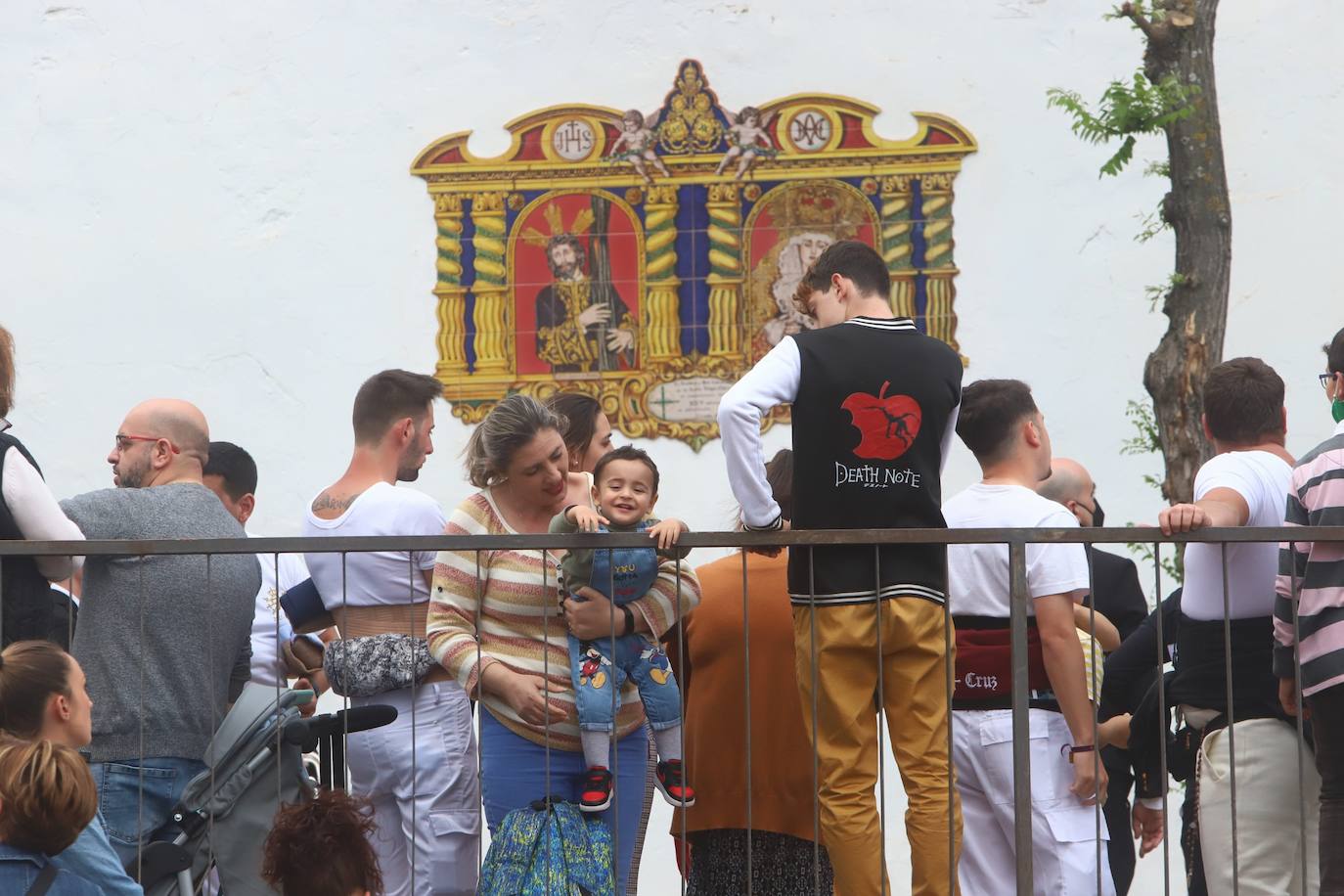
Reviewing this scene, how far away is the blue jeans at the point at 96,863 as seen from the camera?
3410 millimetres

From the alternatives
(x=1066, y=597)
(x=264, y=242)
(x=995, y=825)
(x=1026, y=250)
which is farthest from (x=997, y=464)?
(x=264, y=242)

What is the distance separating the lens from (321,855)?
3.66 m

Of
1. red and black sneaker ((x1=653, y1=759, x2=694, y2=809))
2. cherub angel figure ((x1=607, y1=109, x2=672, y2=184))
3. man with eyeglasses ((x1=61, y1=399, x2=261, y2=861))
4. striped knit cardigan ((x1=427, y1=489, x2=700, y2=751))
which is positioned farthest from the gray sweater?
cherub angel figure ((x1=607, y1=109, x2=672, y2=184))

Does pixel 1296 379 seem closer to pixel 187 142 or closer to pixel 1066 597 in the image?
pixel 1066 597

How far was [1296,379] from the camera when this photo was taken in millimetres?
7234

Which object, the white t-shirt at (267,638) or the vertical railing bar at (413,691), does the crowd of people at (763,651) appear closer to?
the vertical railing bar at (413,691)

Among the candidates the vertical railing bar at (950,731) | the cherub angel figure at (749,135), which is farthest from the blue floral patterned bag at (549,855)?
the cherub angel figure at (749,135)

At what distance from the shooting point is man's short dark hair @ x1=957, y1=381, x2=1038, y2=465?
14.2 feet

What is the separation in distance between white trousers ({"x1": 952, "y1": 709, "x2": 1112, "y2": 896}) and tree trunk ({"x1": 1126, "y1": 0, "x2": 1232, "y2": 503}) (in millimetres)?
2315

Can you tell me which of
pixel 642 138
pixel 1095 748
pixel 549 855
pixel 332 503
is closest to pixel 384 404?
pixel 332 503

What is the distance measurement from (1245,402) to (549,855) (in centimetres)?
182

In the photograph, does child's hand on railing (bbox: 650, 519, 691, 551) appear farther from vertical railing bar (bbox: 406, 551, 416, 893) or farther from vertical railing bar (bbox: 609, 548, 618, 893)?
vertical railing bar (bbox: 406, 551, 416, 893)

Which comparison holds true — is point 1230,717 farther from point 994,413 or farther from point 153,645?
point 153,645

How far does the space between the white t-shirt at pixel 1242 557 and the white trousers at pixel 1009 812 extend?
44 centimetres
